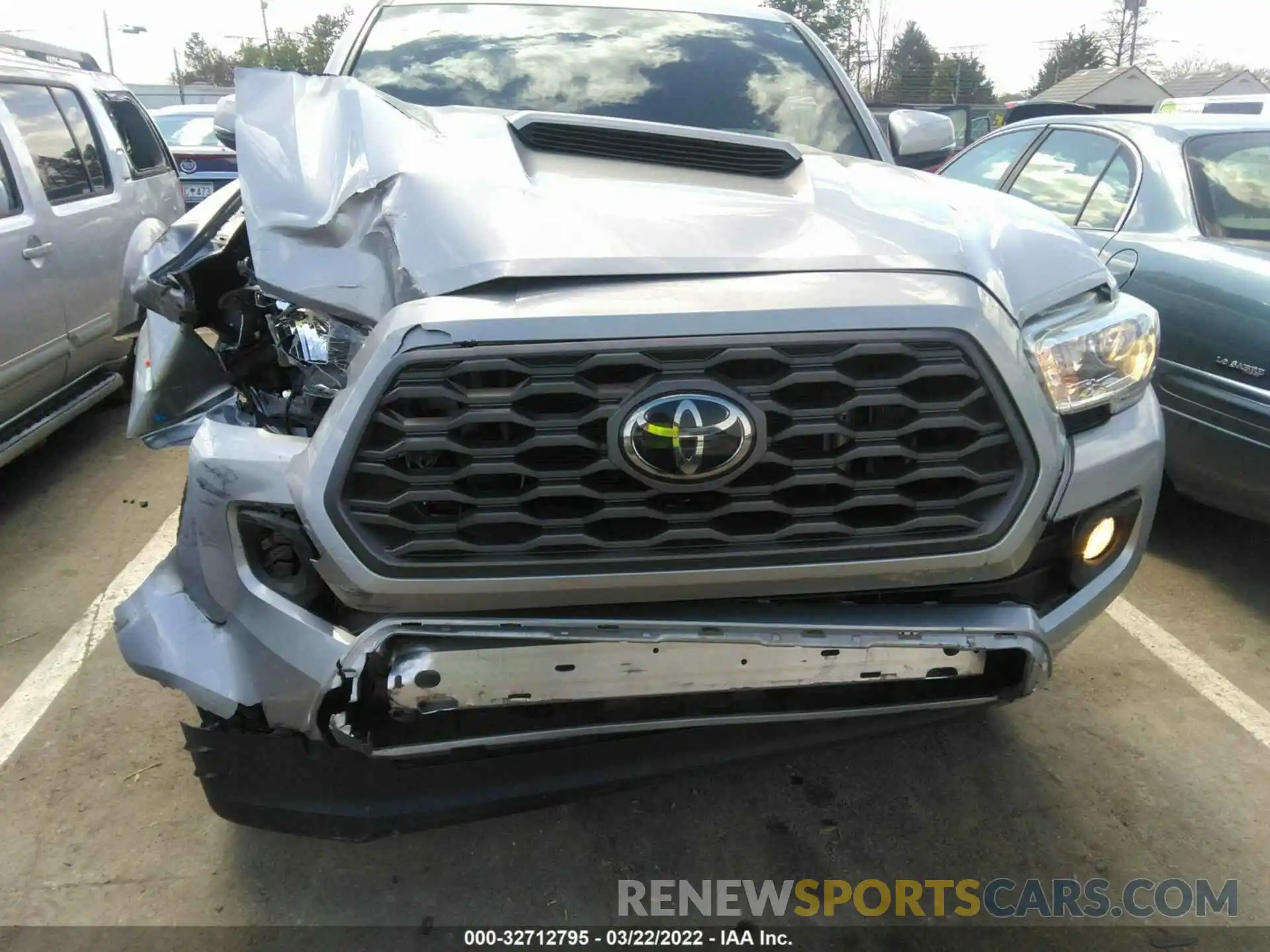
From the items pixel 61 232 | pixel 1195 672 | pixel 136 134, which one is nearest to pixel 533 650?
pixel 1195 672

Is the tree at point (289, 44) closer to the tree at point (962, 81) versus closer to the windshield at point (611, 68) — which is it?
the tree at point (962, 81)

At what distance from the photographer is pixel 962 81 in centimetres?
5200

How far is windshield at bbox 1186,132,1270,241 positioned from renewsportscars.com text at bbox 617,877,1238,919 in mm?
2604

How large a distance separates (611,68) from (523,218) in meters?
1.54

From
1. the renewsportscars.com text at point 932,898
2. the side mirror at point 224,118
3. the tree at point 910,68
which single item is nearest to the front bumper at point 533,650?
the renewsportscars.com text at point 932,898

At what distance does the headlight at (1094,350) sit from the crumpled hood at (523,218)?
60mm

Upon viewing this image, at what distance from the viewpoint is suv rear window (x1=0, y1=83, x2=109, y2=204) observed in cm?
449

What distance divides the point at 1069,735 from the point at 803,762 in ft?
2.70

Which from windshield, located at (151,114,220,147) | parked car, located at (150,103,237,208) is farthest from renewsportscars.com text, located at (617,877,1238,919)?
windshield, located at (151,114,220,147)

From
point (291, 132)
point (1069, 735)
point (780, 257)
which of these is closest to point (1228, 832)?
point (1069, 735)

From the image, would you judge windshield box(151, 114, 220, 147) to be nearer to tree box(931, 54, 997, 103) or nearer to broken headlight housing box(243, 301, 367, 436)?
broken headlight housing box(243, 301, 367, 436)

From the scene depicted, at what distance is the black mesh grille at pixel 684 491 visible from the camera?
5.34ft

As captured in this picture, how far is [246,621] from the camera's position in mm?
1803

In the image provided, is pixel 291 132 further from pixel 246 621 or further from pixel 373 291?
pixel 246 621
